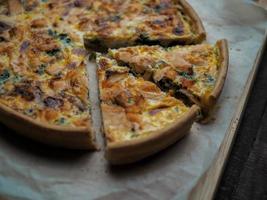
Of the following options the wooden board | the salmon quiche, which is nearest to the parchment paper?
the wooden board

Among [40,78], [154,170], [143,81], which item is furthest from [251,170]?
[40,78]

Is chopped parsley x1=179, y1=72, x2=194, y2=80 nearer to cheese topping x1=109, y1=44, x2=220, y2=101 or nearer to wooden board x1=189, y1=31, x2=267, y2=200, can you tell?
cheese topping x1=109, y1=44, x2=220, y2=101

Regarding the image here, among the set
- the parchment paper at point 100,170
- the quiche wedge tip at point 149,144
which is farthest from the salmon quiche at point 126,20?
the quiche wedge tip at point 149,144

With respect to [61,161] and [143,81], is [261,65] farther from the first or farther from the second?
[61,161]

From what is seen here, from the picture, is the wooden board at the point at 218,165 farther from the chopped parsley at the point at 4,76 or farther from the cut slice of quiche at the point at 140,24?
the chopped parsley at the point at 4,76

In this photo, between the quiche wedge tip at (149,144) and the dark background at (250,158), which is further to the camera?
the dark background at (250,158)

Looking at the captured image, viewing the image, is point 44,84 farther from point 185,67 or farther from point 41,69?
point 185,67

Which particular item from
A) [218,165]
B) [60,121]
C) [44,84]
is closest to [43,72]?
[44,84]
